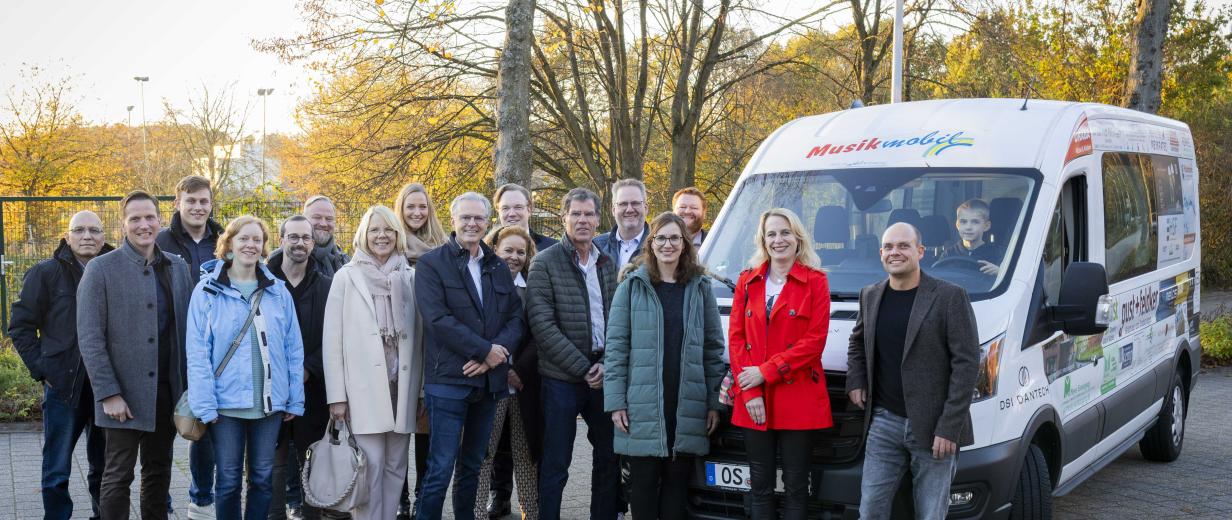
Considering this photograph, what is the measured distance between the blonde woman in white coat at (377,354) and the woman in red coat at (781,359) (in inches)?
67.7

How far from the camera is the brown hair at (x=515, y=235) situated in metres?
5.84

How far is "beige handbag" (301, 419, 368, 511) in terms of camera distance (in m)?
5.19

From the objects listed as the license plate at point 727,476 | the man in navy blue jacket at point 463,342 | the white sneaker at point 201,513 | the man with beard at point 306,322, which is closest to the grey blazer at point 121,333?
the man with beard at point 306,322

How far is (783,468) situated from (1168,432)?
4.38m

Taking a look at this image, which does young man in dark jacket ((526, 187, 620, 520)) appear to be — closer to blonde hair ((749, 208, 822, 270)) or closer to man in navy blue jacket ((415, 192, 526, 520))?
man in navy blue jacket ((415, 192, 526, 520))

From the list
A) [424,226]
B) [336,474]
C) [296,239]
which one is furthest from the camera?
[424,226]

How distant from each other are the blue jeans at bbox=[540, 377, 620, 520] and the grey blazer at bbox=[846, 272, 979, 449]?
161 cm

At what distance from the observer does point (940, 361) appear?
14.4ft

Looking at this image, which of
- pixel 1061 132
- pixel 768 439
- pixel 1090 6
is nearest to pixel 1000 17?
pixel 1090 6

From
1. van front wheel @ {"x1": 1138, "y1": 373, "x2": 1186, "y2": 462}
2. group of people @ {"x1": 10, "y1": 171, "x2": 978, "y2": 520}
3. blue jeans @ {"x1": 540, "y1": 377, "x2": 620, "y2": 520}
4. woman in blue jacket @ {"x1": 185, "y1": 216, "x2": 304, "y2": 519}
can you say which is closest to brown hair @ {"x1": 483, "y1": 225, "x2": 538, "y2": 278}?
group of people @ {"x1": 10, "y1": 171, "x2": 978, "y2": 520}

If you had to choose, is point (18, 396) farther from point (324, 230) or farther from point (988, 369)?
point (988, 369)

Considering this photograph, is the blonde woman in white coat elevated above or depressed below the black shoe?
above

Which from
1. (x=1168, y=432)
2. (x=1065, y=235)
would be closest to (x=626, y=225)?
(x=1065, y=235)

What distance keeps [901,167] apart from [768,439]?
6.10ft
